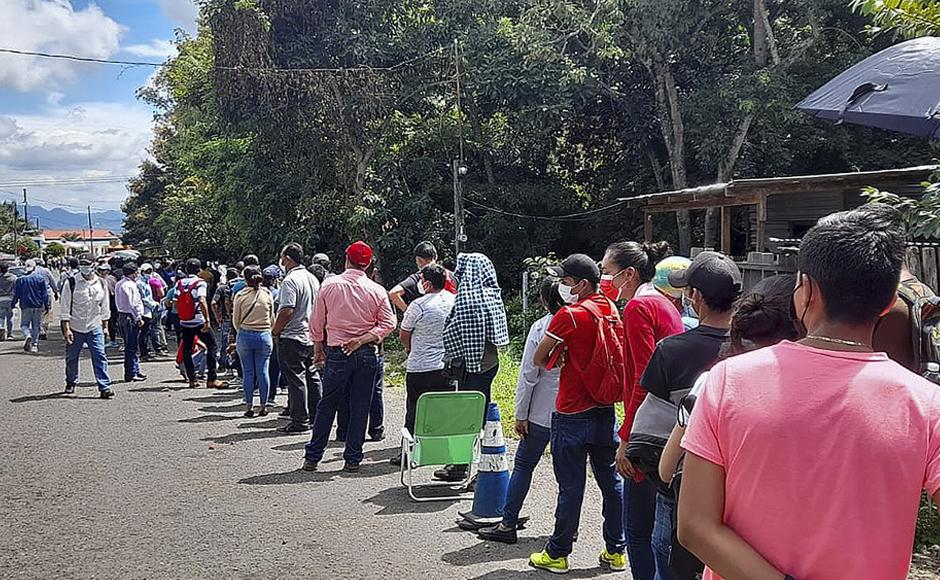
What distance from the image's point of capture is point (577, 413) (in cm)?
499

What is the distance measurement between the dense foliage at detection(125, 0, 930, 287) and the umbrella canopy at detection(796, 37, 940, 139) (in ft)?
45.0

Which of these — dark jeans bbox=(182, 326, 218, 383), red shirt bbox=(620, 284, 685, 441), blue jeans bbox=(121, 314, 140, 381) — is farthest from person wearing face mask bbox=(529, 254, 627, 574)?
blue jeans bbox=(121, 314, 140, 381)

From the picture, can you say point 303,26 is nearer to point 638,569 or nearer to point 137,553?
point 137,553

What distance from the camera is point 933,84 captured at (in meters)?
4.73

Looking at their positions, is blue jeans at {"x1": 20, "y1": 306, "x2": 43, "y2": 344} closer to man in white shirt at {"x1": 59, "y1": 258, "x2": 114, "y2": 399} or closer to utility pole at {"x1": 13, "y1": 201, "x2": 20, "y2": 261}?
man in white shirt at {"x1": 59, "y1": 258, "x2": 114, "y2": 399}

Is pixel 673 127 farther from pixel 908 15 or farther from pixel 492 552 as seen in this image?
pixel 492 552

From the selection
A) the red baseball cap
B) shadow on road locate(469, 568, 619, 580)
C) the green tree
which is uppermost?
Answer: the green tree

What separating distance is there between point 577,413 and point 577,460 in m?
0.28

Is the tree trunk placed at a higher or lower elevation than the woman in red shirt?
higher

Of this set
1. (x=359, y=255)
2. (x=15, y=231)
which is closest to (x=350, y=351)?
(x=359, y=255)

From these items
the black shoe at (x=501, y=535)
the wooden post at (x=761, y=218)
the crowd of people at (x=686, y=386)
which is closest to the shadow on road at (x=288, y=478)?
the crowd of people at (x=686, y=386)

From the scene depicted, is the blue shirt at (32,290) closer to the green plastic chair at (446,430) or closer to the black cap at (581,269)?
the green plastic chair at (446,430)

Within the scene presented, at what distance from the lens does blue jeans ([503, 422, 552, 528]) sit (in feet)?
18.2

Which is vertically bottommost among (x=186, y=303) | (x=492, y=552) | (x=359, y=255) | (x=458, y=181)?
(x=492, y=552)
